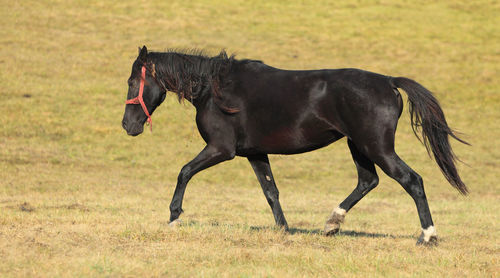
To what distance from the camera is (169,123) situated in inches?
1057

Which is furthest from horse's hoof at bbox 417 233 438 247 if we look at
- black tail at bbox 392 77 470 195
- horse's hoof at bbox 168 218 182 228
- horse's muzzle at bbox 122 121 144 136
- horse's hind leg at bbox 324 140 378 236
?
horse's muzzle at bbox 122 121 144 136

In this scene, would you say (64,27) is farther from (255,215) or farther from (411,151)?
(255,215)

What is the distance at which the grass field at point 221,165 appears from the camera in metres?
7.69

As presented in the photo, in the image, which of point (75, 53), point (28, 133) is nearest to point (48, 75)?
point (75, 53)

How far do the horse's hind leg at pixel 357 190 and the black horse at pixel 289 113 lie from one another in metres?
0.01

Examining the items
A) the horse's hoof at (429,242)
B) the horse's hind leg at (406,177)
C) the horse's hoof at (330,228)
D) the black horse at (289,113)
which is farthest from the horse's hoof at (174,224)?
the horse's hoof at (429,242)

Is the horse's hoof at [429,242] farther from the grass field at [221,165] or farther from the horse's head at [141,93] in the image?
the horse's head at [141,93]

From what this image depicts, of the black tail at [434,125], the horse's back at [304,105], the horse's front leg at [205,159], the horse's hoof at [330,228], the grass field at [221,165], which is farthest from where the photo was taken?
the horse's hoof at [330,228]

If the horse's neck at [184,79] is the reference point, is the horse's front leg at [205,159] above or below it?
below

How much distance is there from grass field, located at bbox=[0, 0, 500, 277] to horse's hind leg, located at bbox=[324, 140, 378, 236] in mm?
233

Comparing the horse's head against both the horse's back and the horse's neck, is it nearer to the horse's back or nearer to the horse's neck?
the horse's neck

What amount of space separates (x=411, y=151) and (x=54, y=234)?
60.6 ft

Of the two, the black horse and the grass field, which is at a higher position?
the black horse

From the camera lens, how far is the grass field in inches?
303
